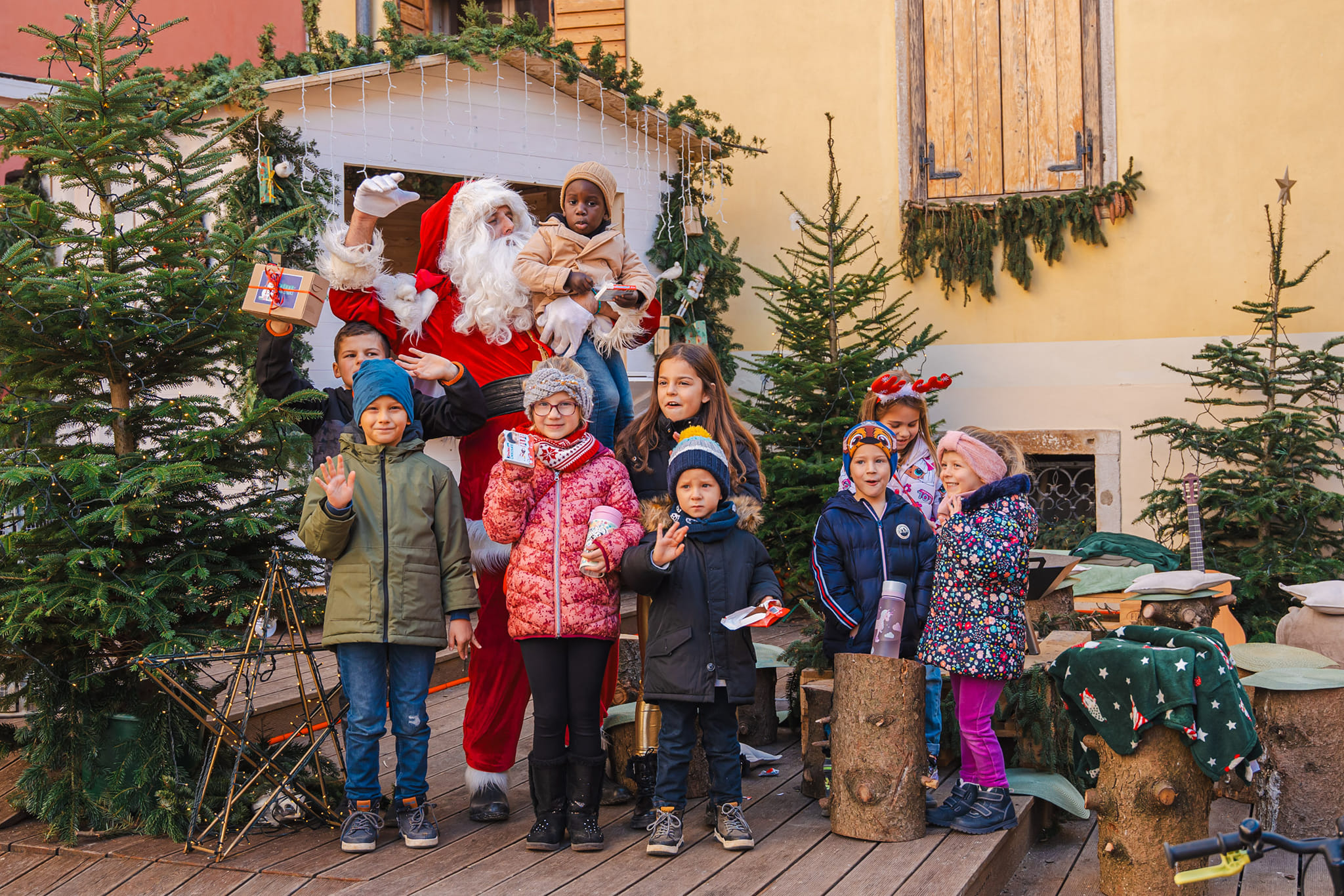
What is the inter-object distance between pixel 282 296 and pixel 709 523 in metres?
1.79

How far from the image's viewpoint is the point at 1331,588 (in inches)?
225

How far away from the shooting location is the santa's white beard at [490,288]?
4.61 meters

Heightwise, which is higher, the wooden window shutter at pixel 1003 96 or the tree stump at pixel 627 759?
the wooden window shutter at pixel 1003 96

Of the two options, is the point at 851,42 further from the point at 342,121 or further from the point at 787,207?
the point at 342,121

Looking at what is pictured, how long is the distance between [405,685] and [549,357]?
1.36 metres

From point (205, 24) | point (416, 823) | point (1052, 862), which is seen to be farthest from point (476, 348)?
point (205, 24)

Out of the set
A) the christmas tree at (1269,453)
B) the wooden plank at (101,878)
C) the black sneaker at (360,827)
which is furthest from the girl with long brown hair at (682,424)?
the christmas tree at (1269,453)

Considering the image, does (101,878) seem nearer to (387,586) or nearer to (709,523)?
(387,586)

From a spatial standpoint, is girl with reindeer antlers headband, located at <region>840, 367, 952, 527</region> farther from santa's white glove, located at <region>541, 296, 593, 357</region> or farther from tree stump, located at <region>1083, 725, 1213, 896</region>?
tree stump, located at <region>1083, 725, 1213, 896</region>

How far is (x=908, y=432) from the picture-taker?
18.5ft

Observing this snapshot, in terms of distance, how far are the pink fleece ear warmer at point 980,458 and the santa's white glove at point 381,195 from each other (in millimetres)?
2309

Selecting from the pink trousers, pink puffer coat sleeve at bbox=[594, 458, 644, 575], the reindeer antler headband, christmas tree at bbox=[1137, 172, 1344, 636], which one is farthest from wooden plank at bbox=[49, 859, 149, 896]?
christmas tree at bbox=[1137, 172, 1344, 636]

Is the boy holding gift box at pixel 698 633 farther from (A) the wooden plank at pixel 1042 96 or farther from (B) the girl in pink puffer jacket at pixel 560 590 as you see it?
(A) the wooden plank at pixel 1042 96

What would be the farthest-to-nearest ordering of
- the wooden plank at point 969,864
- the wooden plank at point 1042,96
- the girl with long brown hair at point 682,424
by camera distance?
the wooden plank at point 1042,96 → the girl with long brown hair at point 682,424 → the wooden plank at point 969,864
